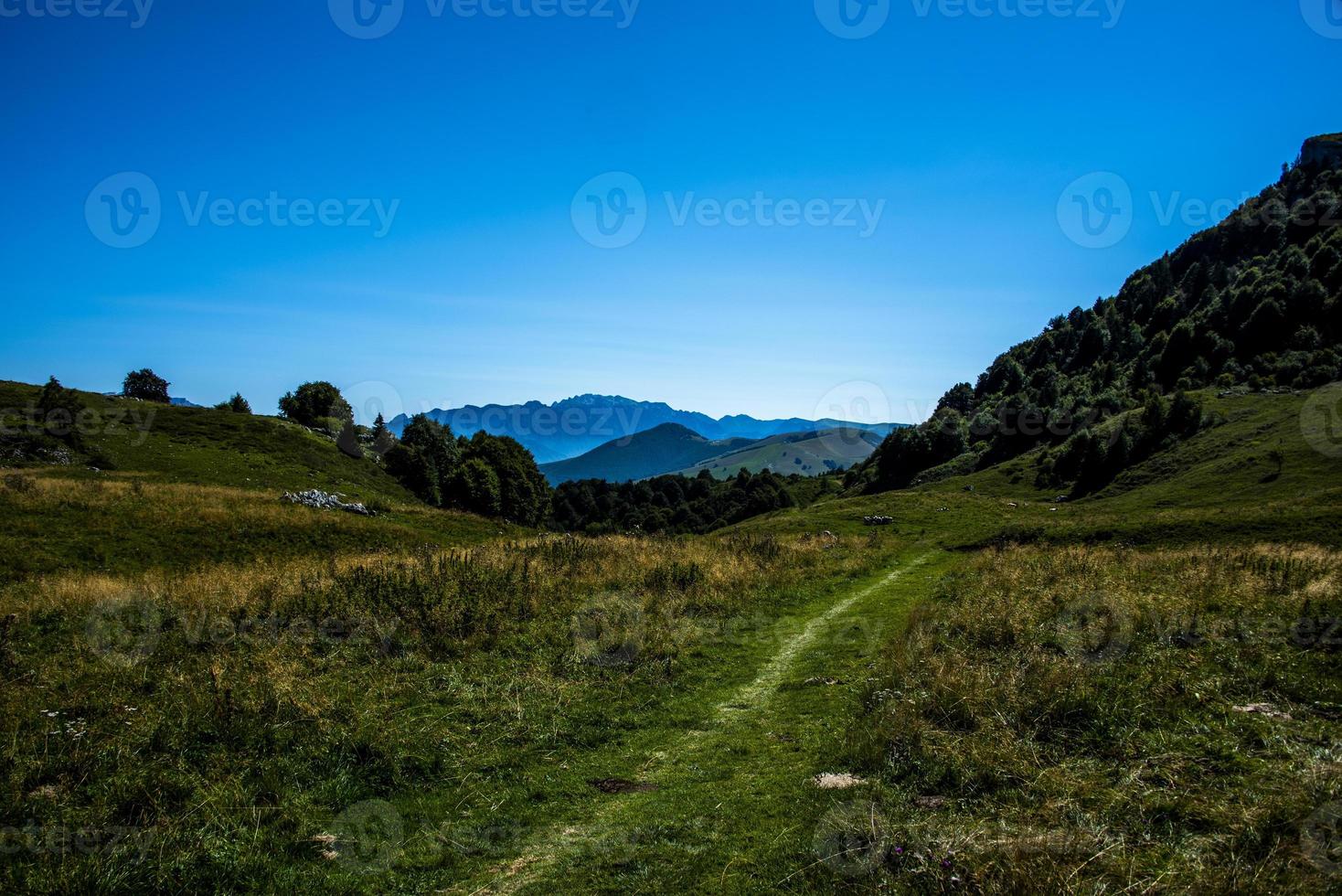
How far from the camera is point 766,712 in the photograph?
1162 centimetres

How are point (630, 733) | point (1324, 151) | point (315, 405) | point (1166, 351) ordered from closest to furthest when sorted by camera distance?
point (630, 733), point (315, 405), point (1166, 351), point (1324, 151)

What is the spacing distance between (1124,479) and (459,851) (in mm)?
84501

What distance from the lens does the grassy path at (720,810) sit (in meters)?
6.39

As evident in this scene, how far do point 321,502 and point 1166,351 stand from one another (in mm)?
142357

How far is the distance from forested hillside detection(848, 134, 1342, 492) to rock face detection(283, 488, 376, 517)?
8095 centimetres

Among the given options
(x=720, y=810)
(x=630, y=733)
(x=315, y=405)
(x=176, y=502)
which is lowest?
(x=630, y=733)

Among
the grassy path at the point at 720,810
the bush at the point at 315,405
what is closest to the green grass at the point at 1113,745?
the grassy path at the point at 720,810

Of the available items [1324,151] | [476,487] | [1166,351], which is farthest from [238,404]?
[1324,151]

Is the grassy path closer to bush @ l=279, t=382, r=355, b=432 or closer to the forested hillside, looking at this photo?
the forested hillside

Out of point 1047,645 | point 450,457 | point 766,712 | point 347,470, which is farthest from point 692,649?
point 450,457

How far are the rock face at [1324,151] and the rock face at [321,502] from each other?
740ft

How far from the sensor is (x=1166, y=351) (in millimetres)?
118688

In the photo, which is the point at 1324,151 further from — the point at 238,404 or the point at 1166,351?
the point at 238,404

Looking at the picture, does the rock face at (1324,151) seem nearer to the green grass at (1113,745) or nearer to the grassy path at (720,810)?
the green grass at (1113,745)
